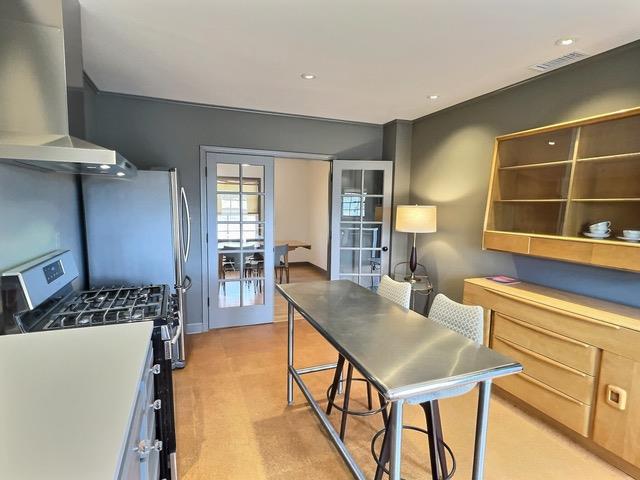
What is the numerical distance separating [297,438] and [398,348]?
123cm

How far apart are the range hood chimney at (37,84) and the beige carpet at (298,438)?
1788 millimetres

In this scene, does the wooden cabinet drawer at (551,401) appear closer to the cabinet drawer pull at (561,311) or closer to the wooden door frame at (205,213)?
the cabinet drawer pull at (561,311)

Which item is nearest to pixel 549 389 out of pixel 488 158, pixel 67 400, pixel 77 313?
pixel 488 158

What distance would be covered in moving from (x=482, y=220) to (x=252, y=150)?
2635 millimetres

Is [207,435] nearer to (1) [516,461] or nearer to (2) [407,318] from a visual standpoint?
(2) [407,318]

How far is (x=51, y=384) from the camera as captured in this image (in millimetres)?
1066

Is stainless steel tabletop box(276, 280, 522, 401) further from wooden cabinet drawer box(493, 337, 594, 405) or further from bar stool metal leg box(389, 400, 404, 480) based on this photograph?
wooden cabinet drawer box(493, 337, 594, 405)

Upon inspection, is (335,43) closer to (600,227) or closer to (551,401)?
(600,227)

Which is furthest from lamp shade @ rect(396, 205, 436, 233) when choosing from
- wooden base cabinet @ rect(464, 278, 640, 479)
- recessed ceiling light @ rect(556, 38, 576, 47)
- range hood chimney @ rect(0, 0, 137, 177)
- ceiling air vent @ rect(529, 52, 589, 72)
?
range hood chimney @ rect(0, 0, 137, 177)

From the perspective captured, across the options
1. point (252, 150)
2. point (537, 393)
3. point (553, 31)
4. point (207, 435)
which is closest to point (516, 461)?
point (537, 393)

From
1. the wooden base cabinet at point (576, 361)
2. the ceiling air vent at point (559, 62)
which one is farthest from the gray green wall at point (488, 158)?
the wooden base cabinet at point (576, 361)

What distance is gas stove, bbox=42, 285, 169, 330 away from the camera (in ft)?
5.74

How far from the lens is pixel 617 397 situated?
6.47 ft

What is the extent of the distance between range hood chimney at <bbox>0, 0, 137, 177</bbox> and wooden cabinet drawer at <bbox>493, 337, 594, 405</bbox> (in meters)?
2.88
